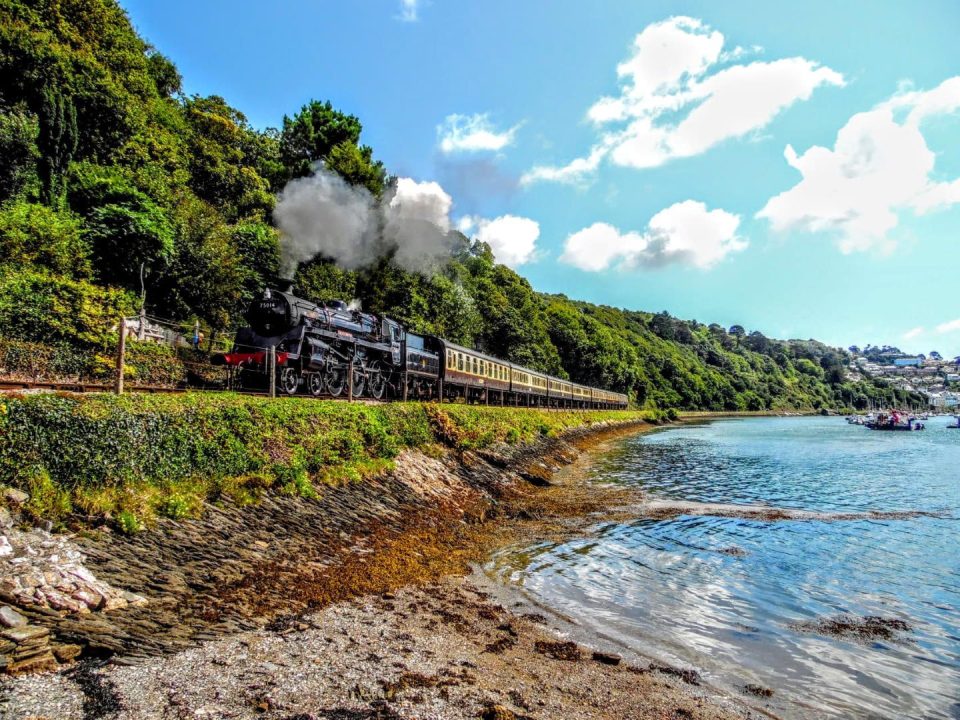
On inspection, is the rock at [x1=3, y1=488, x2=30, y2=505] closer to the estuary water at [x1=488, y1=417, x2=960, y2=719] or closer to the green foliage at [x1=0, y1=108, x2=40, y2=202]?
the estuary water at [x1=488, y1=417, x2=960, y2=719]

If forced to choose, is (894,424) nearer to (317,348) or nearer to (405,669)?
(317,348)

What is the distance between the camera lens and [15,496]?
19.8 feet

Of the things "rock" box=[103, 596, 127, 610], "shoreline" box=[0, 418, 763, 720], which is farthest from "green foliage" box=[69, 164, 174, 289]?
"shoreline" box=[0, 418, 763, 720]

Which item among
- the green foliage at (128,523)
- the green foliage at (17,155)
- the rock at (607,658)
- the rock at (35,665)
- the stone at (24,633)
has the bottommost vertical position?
the rock at (607,658)

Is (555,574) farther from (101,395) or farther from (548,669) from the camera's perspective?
(101,395)

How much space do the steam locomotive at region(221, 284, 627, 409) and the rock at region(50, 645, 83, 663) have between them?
10.1m

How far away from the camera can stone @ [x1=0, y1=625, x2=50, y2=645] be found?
417 centimetres

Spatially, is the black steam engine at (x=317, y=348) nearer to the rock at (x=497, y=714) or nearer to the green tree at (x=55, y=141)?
the rock at (x=497, y=714)

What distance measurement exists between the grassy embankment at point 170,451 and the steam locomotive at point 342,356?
115 inches

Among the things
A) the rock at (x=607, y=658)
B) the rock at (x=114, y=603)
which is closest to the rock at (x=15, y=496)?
the rock at (x=114, y=603)

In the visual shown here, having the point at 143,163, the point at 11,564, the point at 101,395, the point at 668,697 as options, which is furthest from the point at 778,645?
the point at 143,163

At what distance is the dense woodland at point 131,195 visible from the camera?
1642 cm

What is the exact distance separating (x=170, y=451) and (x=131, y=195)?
18.4 meters

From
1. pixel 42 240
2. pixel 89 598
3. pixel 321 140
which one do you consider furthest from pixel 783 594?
pixel 321 140
